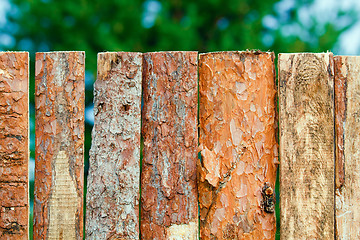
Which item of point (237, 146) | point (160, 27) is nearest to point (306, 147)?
point (237, 146)

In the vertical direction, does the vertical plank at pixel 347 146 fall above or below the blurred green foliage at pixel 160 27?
below

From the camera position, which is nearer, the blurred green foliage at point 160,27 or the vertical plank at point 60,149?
the vertical plank at point 60,149

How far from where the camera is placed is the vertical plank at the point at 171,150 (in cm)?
140

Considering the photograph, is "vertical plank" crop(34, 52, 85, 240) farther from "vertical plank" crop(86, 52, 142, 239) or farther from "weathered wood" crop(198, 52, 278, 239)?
"weathered wood" crop(198, 52, 278, 239)

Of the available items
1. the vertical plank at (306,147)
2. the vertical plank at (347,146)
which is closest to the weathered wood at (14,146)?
the vertical plank at (306,147)

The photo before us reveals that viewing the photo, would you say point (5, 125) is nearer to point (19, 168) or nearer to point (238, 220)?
point (19, 168)

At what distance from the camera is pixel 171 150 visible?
1.40m

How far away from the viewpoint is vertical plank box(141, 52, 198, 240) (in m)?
1.40

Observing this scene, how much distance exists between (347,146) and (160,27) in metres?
2.06

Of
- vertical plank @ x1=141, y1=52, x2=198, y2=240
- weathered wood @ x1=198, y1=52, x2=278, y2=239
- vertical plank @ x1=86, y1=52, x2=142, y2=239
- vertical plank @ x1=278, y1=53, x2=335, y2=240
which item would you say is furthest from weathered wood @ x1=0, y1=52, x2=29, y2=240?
vertical plank @ x1=278, y1=53, x2=335, y2=240

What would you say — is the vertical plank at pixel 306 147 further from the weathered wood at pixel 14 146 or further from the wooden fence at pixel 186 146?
the weathered wood at pixel 14 146

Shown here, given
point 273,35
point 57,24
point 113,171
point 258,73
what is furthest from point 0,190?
point 273,35

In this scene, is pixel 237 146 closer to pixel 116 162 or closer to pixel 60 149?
pixel 116 162

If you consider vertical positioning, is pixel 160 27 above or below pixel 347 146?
above
